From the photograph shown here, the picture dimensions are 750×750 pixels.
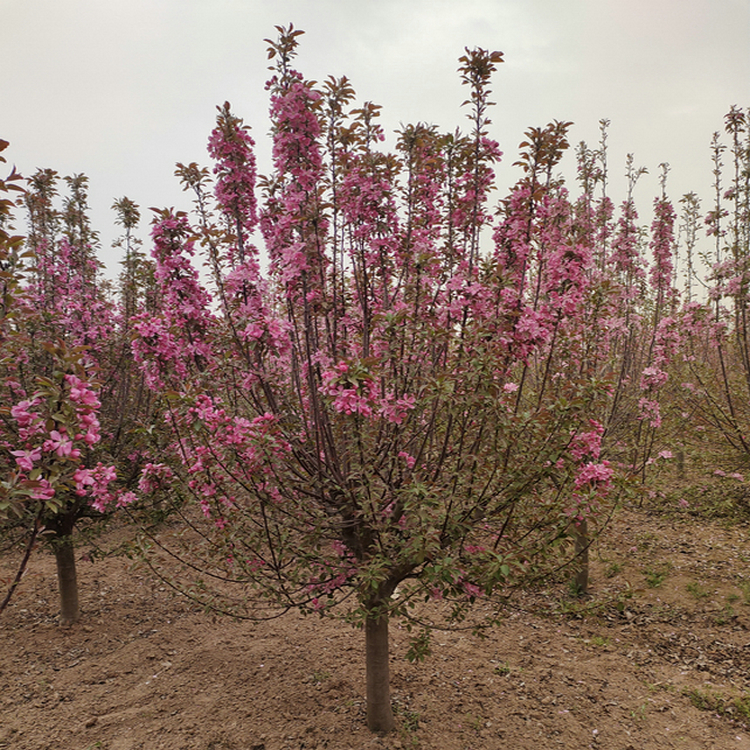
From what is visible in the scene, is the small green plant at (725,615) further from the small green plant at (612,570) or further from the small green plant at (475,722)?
the small green plant at (475,722)

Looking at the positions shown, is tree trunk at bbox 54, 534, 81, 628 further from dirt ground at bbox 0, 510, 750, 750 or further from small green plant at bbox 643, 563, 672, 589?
small green plant at bbox 643, 563, 672, 589

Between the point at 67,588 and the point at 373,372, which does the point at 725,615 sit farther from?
the point at 67,588

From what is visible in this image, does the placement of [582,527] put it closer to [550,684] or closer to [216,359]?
[550,684]

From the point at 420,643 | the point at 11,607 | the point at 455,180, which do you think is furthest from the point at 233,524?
the point at 11,607

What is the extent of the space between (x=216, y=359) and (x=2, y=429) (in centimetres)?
175

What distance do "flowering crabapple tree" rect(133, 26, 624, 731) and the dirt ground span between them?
73cm

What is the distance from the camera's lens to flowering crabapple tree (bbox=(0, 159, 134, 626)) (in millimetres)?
1999

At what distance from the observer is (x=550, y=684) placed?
13.4 feet

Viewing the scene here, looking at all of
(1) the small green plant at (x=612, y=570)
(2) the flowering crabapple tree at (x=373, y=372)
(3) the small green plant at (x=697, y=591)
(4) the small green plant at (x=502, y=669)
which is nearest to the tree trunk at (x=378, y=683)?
(2) the flowering crabapple tree at (x=373, y=372)

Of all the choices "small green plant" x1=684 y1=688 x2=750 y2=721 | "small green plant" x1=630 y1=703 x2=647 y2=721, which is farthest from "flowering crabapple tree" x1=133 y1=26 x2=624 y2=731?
"small green plant" x1=684 y1=688 x2=750 y2=721

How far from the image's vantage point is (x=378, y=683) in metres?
3.51

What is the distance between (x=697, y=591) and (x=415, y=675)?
127 inches

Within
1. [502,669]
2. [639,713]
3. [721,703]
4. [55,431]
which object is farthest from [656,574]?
[55,431]

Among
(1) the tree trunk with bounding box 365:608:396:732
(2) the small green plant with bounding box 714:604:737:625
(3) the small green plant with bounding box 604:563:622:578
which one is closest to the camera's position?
(1) the tree trunk with bounding box 365:608:396:732
